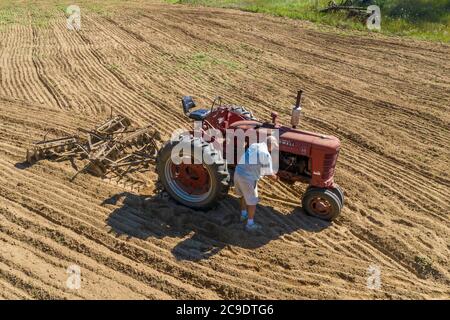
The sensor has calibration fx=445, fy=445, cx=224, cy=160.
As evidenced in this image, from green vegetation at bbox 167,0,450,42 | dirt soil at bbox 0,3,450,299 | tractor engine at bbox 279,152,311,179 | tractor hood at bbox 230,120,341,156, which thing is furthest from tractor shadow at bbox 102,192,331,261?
green vegetation at bbox 167,0,450,42

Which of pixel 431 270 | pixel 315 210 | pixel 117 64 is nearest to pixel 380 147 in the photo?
pixel 315 210

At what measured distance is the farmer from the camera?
5609mm

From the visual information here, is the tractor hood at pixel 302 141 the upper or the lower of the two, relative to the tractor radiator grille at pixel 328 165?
upper

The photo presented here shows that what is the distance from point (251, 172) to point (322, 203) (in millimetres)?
1107

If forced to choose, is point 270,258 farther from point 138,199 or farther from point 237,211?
point 138,199

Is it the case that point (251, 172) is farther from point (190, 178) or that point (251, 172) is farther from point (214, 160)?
point (190, 178)

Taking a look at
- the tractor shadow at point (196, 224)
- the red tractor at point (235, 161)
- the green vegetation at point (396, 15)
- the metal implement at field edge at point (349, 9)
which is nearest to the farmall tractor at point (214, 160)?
the red tractor at point (235, 161)

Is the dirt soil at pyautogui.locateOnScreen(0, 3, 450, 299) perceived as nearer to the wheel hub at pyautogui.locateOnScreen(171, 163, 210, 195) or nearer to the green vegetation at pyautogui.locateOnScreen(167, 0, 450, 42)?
the wheel hub at pyautogui.locateOnScreen(171, 163, 210, 195)

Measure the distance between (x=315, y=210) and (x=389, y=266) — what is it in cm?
120

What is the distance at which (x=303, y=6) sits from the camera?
20.9 metres

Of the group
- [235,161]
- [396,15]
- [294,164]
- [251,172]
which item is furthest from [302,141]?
[396,15]

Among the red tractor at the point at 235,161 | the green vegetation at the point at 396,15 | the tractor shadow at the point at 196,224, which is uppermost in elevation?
the green vegetation at the point at 396,15

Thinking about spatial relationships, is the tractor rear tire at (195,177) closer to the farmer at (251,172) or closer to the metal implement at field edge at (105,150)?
the farmer at (251,172)

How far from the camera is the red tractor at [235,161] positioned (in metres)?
5.91
